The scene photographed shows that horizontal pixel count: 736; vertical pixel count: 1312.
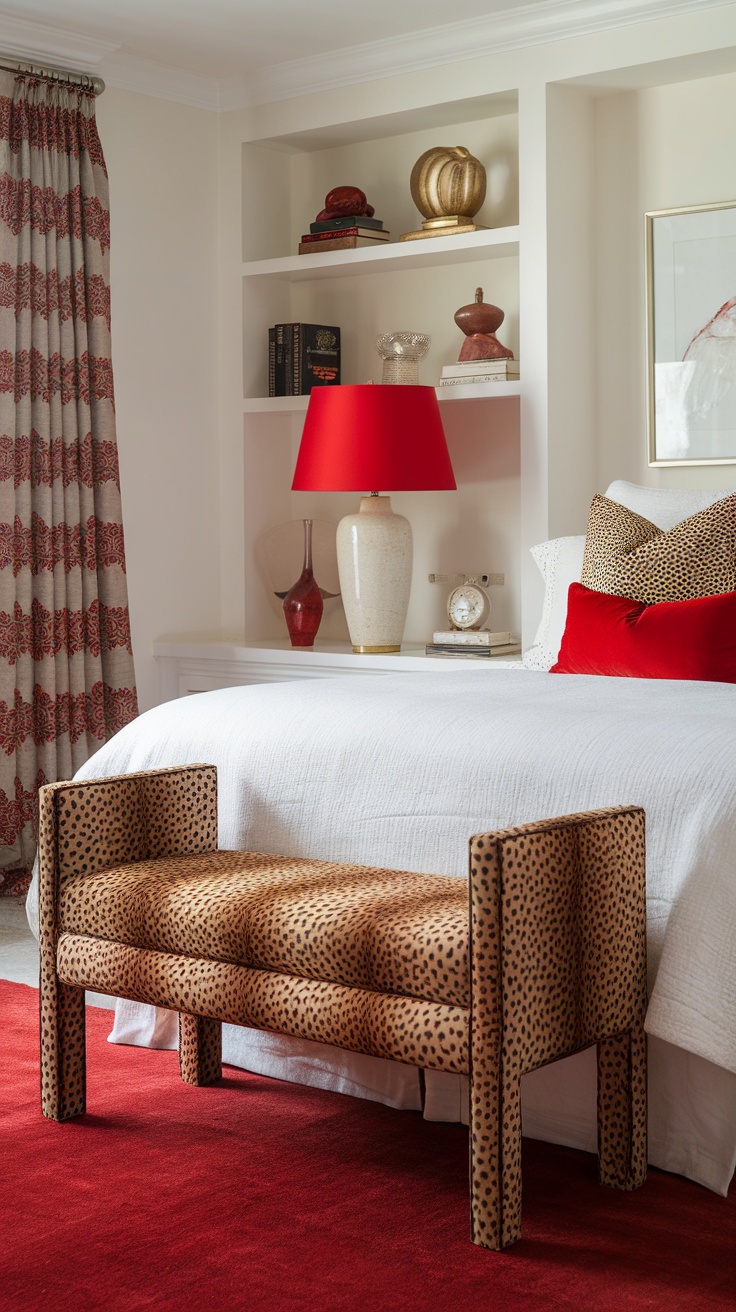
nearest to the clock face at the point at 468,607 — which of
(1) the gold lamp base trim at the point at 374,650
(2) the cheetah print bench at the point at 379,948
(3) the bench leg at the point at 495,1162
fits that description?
(1) the gold lamp base trim at the point at 374,650

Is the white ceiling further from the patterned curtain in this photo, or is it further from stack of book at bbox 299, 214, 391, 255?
stack of book at bbox 299, 214, 391, 255

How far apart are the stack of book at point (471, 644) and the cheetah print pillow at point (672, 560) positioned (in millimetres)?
1005

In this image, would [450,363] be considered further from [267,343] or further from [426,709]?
[426,709]

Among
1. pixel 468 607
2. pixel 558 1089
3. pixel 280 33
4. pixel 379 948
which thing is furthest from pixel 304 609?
pixel 379 948

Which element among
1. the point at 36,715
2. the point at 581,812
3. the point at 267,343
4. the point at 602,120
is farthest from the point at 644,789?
the point at 267,343

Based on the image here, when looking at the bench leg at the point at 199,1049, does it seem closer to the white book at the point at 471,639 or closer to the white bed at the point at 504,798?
the white bed at the point at 504,798

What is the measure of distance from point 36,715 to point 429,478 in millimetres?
1373

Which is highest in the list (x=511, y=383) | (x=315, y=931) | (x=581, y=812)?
(x=511, y=383)

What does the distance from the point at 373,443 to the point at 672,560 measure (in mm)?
1266

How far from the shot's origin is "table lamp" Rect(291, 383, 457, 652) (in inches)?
162

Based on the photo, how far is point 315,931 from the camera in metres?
2.02

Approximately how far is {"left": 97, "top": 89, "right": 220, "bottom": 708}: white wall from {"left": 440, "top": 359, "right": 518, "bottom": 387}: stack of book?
97 centimetres

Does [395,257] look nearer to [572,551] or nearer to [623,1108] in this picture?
[572,551]

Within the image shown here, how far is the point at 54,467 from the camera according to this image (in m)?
4.30
